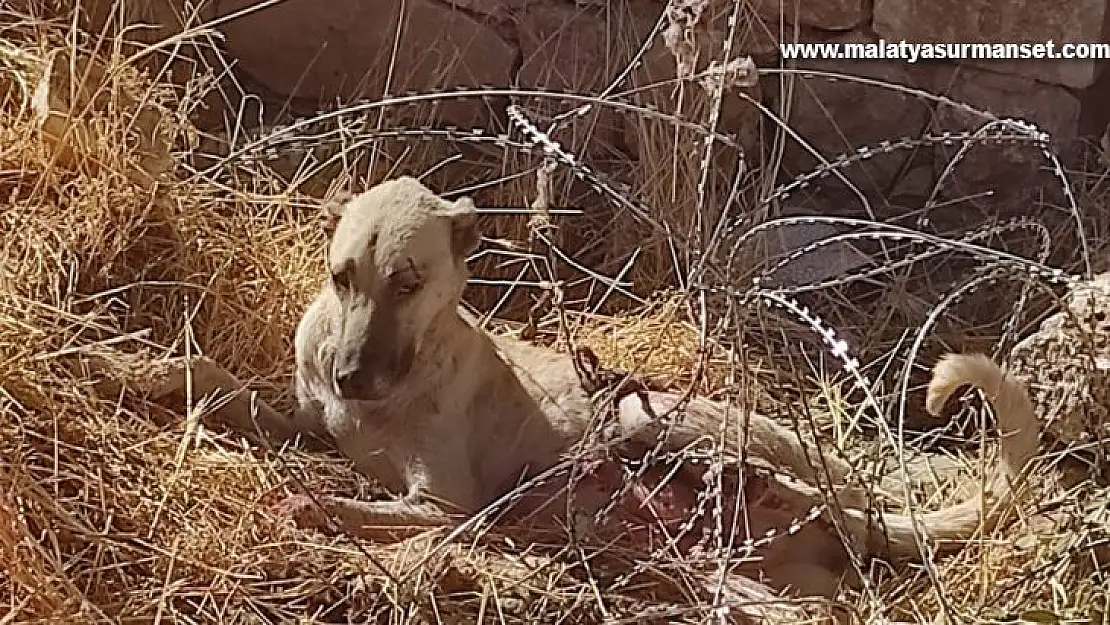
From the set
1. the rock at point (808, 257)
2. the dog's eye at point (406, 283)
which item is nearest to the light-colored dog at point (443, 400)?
the dog's eye at point (406, 283)

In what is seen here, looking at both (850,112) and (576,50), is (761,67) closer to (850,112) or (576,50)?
(850,112)

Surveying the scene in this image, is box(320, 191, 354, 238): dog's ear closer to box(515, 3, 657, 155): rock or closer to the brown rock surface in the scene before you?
box(515, 3, 657, 155): rock

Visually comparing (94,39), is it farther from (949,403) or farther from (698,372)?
(949,403)

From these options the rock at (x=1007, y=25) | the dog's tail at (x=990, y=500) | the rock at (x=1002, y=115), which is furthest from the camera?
the rock at (x=1002, y=115)

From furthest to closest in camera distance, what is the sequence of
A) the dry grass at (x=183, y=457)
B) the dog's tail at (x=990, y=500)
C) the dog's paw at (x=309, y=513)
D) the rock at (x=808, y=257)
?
the rock at (x=808, y=257) → the dog's tail at (x=990, y=500) → the dog's paw at (x=309, y=513) → the dry grass at (x=183, y=457)

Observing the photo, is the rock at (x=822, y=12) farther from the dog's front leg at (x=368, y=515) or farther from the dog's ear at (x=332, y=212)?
the dog's front leg at (x=368, y=515)

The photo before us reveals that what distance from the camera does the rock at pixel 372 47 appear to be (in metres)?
4.19

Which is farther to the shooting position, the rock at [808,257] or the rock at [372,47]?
the rock at [372,47]

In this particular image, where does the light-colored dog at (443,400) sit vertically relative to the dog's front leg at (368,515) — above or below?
above

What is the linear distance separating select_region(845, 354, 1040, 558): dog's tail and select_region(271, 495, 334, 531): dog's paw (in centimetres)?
102

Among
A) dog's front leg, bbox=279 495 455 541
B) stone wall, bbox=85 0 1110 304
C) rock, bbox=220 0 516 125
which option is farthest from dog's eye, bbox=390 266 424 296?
rock, bbox=220 0 516 125

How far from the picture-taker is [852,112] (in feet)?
13.9

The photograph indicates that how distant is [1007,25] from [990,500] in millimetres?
1605

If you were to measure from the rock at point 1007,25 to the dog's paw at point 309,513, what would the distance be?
220cm
